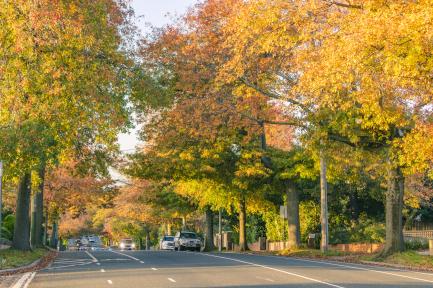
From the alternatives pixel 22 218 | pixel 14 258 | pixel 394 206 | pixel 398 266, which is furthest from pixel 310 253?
pixel 14 258

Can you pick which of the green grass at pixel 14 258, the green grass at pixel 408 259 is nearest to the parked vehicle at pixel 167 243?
the green grass at pixel 14 258

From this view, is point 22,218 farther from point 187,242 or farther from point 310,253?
point 187,242

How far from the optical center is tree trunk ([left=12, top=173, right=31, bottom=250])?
33.5 m

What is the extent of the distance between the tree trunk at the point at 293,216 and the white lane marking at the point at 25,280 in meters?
20.9

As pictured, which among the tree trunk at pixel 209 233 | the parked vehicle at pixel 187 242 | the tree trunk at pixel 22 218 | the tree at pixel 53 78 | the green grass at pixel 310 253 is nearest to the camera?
the tree at pixel 53 78

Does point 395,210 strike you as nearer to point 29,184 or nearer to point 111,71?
point 111,71

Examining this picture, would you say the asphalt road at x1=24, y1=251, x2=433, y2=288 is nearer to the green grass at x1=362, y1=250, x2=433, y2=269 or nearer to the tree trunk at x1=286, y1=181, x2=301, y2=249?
the green grass at x1=362, y1=250, x2=433, y2=269

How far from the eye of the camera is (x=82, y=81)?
2547 centimetres

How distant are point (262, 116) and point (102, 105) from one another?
11.4 m

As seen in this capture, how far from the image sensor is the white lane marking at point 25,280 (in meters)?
18.4

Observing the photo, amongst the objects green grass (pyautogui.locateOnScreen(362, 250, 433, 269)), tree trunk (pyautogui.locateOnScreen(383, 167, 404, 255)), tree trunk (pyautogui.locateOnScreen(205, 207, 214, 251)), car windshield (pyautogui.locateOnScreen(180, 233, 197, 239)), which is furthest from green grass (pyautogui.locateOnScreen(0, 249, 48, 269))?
tree trunk (pyautogui.locateOnScreen(205, 207, 214, 251))

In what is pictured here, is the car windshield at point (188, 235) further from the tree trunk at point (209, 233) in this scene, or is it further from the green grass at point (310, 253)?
the green grass at point (310, 253)

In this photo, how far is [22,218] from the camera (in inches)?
1323

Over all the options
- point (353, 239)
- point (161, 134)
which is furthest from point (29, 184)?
point (353, 239)
